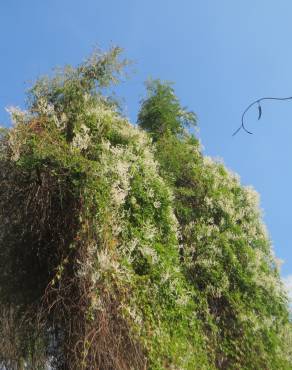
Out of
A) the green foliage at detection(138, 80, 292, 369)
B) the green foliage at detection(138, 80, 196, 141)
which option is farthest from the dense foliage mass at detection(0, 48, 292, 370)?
the green foliage at detection(138, 80, 196, 141)

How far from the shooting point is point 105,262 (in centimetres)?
564

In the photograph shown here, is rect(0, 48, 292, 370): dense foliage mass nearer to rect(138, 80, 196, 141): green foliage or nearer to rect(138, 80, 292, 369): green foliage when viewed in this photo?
rect(138, 80, 292, 369): green foliage

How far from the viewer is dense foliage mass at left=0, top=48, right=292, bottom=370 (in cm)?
567

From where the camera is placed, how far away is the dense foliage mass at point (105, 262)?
223 inches

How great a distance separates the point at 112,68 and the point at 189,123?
4.02 meters

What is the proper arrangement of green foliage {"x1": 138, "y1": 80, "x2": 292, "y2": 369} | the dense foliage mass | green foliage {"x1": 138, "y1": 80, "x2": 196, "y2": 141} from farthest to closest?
green foliage {"x1": 138, "y1": 80, "x2": 196, "y2": 141} < green foliage {"x1": 138, "y1": 80, "x2": 292, "y2": 369} < the dense foliage mass

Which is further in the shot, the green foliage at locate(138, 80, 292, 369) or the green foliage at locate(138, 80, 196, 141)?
the green foliage at locate(138, 80, 196, 141)

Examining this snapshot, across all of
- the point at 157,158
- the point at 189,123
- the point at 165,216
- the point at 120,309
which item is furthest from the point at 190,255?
the point at 189,123

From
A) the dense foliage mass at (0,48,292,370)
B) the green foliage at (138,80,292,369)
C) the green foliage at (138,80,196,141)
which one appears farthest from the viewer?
the green foliage at (138,80,196,141)

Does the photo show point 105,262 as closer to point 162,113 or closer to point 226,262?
point 226,262

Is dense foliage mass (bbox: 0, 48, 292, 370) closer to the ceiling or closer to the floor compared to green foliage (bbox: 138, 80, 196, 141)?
closer to the floor

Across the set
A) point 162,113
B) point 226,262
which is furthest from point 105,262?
point 162,113

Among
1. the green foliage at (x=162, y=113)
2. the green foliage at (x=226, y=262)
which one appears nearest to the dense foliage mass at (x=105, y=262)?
the green foliage at (x=226, y=262)

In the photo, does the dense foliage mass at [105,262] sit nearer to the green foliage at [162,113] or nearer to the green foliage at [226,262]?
the green foliage at [226,262]
